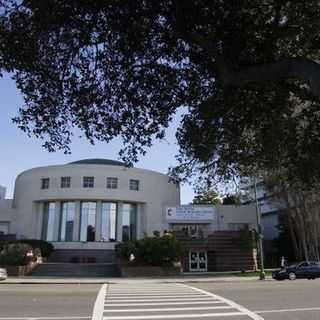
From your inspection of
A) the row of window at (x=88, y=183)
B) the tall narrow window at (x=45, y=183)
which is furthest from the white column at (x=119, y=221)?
the tall narrow window at (x=45, y=183)

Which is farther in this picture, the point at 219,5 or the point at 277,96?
the point at 277,96

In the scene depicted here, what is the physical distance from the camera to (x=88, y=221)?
5228 centimetres

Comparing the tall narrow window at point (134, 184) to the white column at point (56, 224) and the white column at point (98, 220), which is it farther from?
the white column at point (56, 224)

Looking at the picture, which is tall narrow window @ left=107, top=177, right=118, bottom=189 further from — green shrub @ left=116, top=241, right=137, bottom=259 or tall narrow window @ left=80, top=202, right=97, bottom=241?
green shrub @ left=116, top=241, right=137, bottom=259

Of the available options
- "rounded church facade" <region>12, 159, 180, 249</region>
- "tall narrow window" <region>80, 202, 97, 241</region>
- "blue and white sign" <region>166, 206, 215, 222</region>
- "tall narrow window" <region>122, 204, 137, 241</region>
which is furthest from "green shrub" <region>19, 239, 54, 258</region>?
"blue and white sign" <region>166, 206, 215, 222</region>

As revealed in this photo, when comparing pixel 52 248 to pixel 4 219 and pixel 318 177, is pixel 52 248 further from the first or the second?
pixel 318 177

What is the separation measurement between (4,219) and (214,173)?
48.8 m

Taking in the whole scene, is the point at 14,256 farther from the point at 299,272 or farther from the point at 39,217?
the point at 299,272

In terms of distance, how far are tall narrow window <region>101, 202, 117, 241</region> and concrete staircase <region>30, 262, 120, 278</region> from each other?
23.4ft

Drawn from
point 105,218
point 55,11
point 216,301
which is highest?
point 105,218

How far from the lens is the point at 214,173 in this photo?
32.6 feet

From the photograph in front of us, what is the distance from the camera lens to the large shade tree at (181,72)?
713cm

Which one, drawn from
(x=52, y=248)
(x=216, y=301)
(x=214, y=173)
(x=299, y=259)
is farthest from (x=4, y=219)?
(x=214, y=173)

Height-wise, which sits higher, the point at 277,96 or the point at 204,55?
the point at 204,55
